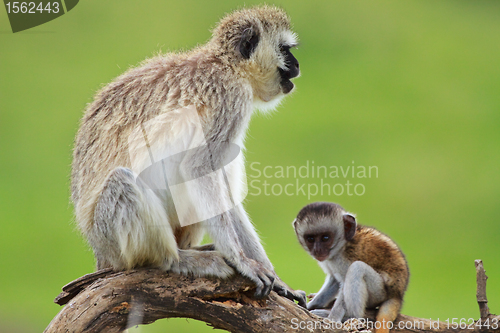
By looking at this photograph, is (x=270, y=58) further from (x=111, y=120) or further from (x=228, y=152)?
(x=111, y=120)

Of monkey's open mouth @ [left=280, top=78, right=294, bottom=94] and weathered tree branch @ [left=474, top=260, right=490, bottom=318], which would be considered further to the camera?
monkey's open mouth @ [left=280, top=78, right=294, bottom=94]

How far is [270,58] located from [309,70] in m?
7.35

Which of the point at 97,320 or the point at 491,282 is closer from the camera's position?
the point at 97,320

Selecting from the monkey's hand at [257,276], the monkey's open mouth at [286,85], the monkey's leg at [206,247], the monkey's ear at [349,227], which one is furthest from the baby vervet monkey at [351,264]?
the monkey's open mouth at [286,85]

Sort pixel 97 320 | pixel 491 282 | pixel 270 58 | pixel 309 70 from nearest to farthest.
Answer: pixel 97 320
pixel 270 58
pixel 491 282
pixel 309 70

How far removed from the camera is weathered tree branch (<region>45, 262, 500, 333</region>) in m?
2.88

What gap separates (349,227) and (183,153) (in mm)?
1216

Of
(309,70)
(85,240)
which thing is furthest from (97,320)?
(309,70)

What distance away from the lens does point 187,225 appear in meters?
3.28

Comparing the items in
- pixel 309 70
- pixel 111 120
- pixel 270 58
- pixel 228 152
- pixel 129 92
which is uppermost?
pixel 309 70

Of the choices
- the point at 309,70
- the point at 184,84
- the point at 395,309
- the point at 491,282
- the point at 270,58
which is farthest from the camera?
the point at 309,70

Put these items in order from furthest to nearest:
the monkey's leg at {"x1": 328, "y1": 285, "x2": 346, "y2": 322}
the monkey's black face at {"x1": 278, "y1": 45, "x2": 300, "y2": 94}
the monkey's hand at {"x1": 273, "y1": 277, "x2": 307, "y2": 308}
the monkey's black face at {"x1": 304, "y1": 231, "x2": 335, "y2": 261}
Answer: the monkey's black face at {"x1": 278, "y1": 45, "x2": 300, "y2": 94}
the monkey's black face at {"x1": 304, "y1": 231, "x2": 335, "y2": 261}
the monkey's hand at {"x1": 273, "y1": 277, "x2": 307, "y2": 308}
the monkey's leg at {"x1": 328, "y1": 285, "x2": 346, "y2": 322}

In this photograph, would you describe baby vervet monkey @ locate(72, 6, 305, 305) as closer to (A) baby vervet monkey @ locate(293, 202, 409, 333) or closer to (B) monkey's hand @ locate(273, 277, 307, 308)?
(B) monkey's hand @ locate(273, 277, 307, 308)

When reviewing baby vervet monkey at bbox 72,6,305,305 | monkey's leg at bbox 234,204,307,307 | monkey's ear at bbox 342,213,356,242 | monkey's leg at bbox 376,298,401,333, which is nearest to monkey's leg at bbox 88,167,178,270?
baby vervet monkey at bbox 72,6,305,305
